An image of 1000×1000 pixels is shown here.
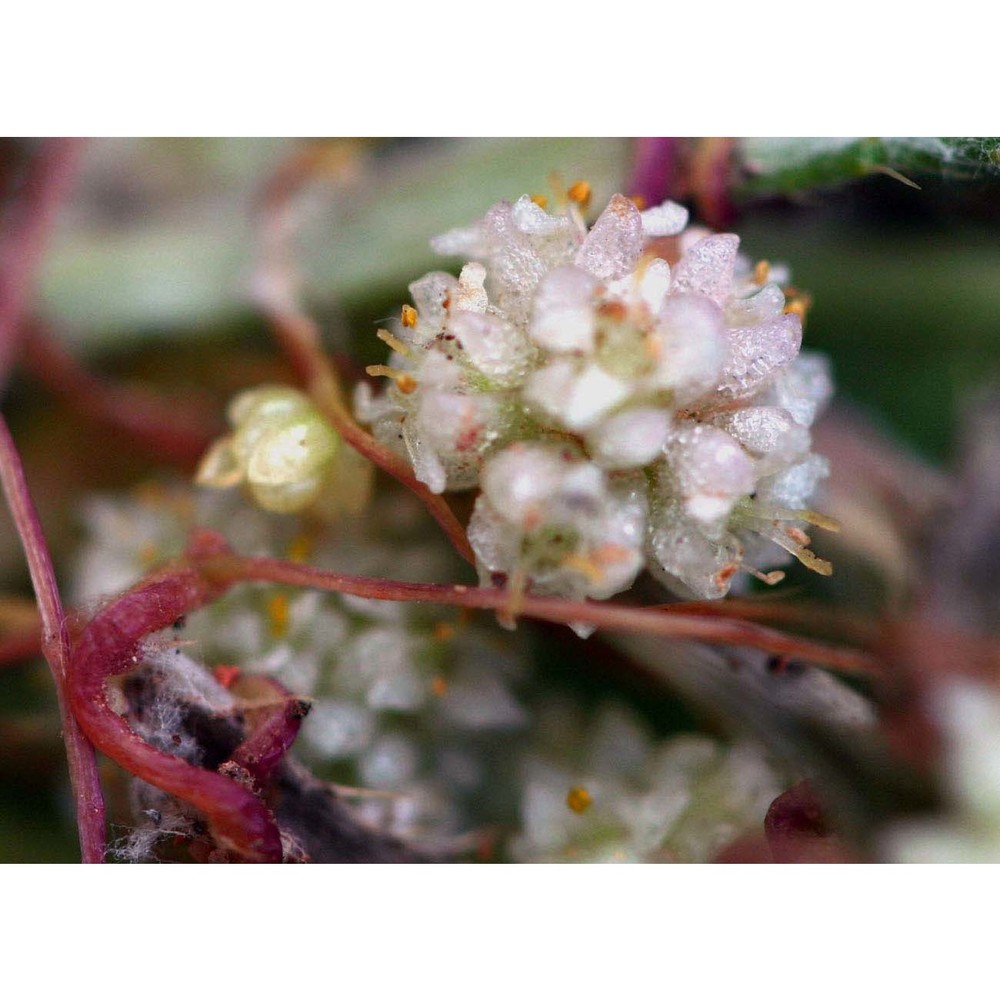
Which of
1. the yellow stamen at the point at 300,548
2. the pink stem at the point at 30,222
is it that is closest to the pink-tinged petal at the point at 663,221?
the yellow stamen at the point at 300,548

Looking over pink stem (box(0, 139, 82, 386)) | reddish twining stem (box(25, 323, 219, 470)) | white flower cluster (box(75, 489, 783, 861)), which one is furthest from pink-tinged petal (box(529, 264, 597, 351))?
pink stem (box(0, 139, 82, 386))

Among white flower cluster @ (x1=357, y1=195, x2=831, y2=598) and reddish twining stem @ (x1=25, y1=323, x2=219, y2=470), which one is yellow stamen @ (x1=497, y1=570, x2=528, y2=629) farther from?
reddish twining stem @ (x1=25, y1=323, x2=219, y2=470)

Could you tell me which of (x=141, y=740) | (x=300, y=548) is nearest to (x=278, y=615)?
(x=300, y=548)

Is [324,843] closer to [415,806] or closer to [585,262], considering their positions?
[415,806]

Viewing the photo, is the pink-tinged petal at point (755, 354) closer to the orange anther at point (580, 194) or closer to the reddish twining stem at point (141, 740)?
the orange anther at point (580, 194)

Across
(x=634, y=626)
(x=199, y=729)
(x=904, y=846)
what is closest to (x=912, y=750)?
(x=904, y=846)

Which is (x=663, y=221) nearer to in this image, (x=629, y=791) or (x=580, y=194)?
(x=580, y=194)
